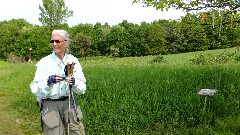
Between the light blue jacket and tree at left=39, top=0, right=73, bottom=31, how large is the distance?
50.7m

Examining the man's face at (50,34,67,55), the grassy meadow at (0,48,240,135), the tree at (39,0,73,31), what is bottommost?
the grassy meadow at (0,48,240,135)

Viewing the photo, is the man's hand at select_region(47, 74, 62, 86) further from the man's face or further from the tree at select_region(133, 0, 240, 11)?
the tree at select_region(133, 0, 240, 11)

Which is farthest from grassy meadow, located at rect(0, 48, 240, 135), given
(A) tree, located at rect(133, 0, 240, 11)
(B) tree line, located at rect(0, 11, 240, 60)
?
(B) tree line, located at rect(0, 11, 240, 60)

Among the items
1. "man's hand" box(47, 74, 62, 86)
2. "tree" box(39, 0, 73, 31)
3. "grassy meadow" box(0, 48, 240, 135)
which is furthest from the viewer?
"tree" box(39, 0, 73, 31)

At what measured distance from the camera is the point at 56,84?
4.43m

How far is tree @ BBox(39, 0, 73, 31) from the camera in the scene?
53875mm

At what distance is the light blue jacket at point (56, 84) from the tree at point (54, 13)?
50749 mm

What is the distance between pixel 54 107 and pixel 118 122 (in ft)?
11.8

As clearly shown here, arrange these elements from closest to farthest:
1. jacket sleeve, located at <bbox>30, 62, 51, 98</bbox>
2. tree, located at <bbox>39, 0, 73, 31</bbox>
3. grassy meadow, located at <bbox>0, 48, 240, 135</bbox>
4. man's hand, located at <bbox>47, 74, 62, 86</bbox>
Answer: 1. man's hand, located at <bbox>47, 74, 62, 86</bbox>
2. jacket sleeve, located at <bbox>30, 62, 51, 98</bbox>
3. grassy meadow, located at <bbox>0, 48, 240, 135</bbox>
4. tree, located at <bbox>39, 0, 73, 31</bbox>

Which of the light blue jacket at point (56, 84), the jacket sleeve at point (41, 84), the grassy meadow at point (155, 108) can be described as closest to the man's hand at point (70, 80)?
the light blue jacket at point (56, 84)

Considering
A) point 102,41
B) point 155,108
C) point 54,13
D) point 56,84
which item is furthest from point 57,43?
point 102,41

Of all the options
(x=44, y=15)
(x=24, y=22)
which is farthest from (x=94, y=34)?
(x=24, y=22)

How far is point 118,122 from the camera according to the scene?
798 cm

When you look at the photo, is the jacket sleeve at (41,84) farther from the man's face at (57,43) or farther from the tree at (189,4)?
the tree at (189,4)
